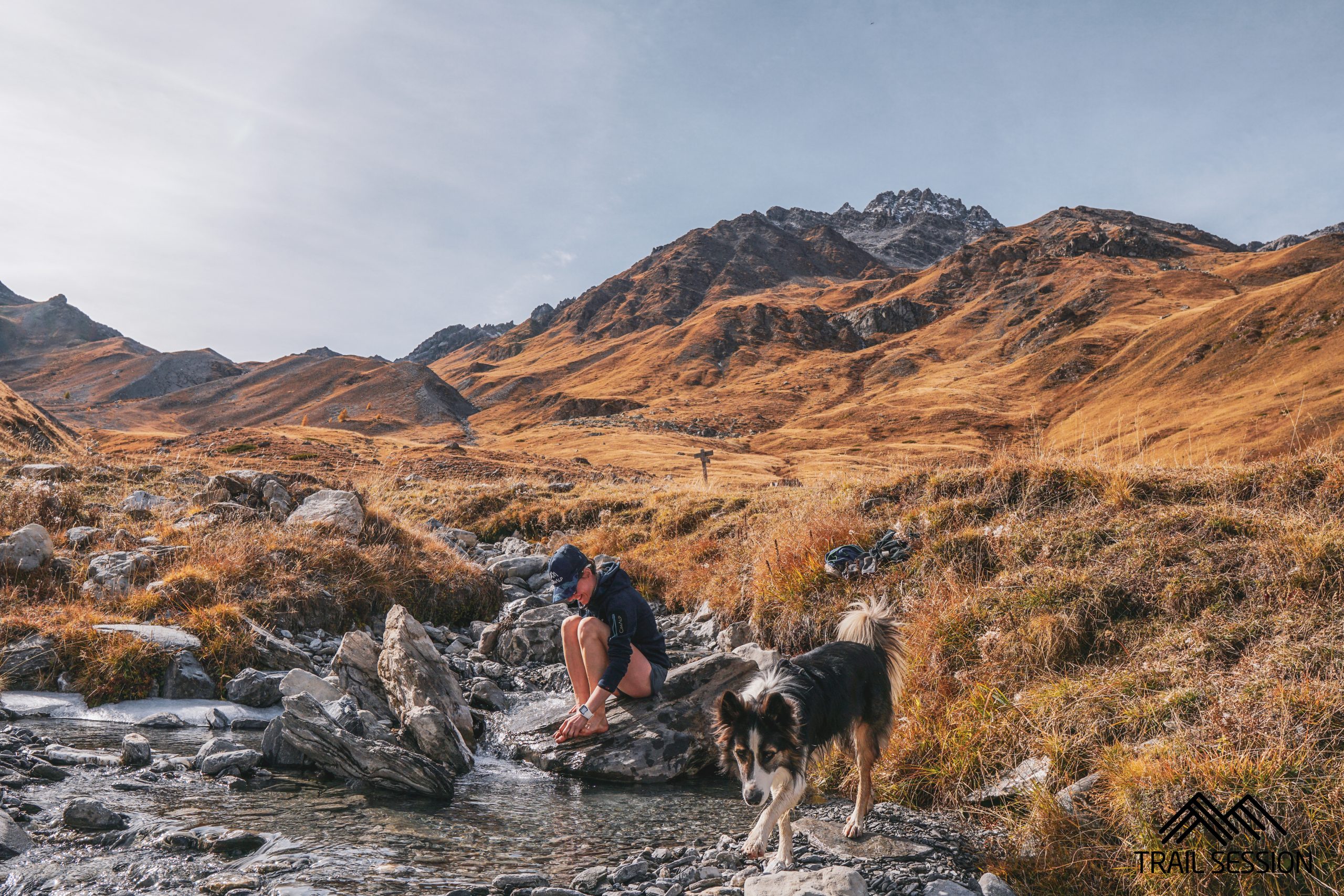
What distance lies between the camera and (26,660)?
846 centimetres

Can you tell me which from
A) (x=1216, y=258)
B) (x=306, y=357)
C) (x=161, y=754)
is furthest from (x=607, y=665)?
(x=1216, y=258)

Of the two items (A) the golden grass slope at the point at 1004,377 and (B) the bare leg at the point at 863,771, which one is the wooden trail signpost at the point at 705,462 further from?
(B) the bare leg at the point at 863,771

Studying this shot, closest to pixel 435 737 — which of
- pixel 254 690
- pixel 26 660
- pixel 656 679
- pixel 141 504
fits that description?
pixel 656 679

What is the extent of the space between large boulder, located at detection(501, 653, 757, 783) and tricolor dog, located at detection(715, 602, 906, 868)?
6.44ft

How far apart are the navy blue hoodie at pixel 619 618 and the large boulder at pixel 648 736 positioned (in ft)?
1.56

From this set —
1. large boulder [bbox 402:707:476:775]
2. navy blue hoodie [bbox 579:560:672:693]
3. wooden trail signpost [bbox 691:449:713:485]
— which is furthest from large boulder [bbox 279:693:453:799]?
wooden trail signpost [bbox 691:449:713:485]

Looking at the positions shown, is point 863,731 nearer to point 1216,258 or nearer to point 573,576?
point 573,576

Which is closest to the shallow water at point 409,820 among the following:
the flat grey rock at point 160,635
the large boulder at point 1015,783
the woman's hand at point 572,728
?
the woman's hand at point 572,728

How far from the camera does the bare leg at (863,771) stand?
607cm

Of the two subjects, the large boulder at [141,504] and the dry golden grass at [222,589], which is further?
the large boulder at [141,504]

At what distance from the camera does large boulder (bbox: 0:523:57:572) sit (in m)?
10.3

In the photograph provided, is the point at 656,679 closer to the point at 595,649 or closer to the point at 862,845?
the point at 595,649

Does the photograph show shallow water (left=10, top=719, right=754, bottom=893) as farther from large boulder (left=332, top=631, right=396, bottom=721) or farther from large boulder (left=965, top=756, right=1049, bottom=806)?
large boulder (left=965, top=756, right=1049, bottom=806)

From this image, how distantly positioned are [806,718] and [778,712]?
1.11 feet
